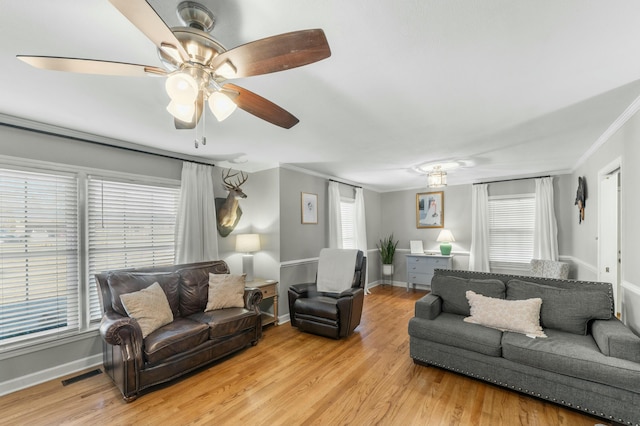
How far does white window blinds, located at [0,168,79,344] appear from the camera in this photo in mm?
2502

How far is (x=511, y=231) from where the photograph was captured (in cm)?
539

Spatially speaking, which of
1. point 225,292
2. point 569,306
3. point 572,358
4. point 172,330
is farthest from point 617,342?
point 172,330

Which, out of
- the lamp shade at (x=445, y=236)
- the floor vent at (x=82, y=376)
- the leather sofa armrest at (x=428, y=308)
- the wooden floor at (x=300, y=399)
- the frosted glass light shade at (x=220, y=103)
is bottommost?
the floor vent at (x=82, y=376)

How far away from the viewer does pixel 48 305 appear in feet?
8.93

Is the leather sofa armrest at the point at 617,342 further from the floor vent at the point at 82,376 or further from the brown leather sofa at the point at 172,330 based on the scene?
the floor vent at the point at 82,376

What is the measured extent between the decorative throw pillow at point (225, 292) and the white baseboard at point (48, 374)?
122cm

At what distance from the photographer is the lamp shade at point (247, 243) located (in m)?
4.09

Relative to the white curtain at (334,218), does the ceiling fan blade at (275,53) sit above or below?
above

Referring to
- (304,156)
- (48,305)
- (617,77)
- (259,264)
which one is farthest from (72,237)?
(617,77)

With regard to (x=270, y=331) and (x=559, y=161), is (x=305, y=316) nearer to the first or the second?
(x=270, y=331)

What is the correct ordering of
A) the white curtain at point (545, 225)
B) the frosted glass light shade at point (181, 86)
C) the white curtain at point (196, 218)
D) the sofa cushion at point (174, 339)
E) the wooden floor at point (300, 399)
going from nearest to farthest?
the frosted glass light shade at point (181, 86) → the wooden floor at point (300, 399) → the sofa cushion at point (174, 339) → the white curtain at point (196, 218) → the white curtain at point (545, 225)

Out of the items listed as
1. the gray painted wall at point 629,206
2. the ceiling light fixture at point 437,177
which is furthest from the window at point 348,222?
the gray painted wall at point 629,206

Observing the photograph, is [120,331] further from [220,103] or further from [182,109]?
[220,103]

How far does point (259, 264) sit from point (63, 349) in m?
2.41
